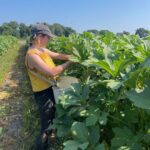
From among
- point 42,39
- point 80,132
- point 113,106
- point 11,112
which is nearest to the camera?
point 80,132

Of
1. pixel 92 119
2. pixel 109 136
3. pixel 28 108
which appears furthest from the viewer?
pixel 28 108

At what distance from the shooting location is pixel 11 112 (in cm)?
689

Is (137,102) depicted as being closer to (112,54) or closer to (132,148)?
(132,148)

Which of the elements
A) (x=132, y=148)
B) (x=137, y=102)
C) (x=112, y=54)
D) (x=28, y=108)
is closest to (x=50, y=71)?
(x=112, y=54)

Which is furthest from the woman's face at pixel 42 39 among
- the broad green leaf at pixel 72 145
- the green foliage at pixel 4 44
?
the green foliage at pixel 4 44

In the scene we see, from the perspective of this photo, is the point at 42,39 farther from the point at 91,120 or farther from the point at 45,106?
the point at 91,120

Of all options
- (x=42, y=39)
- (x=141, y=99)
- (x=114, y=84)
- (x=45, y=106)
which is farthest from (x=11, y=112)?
(x=141, y=99)

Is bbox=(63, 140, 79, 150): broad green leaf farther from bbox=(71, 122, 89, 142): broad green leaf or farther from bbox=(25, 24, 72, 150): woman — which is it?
bbox=(25, 24, 72, 150): woman

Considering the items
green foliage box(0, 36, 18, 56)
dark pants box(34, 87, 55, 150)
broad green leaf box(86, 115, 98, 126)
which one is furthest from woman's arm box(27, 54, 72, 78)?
green foliage box(0, 36, 18, 56)

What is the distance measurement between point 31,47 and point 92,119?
1940 mm

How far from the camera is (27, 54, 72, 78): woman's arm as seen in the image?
3901mm

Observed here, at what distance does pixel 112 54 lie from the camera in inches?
108

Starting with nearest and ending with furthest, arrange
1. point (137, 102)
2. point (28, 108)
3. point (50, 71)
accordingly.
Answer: point (137, 102)
point (50, 71)
point (28, 108)

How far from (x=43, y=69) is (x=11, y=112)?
3.17m
